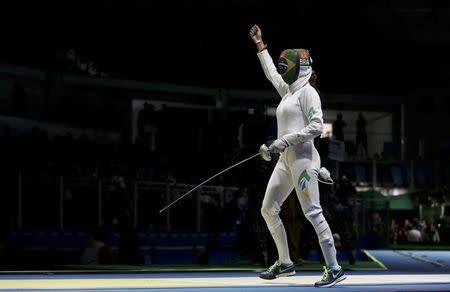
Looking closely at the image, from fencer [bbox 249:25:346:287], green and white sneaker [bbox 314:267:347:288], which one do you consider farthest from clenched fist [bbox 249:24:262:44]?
green and white sneaker [bbox 314:267:347:288]

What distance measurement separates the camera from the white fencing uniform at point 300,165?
17.9ft

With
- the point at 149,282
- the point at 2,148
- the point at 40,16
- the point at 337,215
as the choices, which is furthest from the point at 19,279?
the point at 40,16

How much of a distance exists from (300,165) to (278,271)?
0.85 m

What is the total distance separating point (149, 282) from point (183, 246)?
20.0 feet

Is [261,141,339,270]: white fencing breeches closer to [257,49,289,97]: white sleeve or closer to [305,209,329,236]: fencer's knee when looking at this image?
[305,209,329,236]: fencer's knee

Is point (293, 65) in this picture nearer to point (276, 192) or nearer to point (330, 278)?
point (276, 192)

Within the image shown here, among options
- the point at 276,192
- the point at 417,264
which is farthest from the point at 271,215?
the point at 417,264

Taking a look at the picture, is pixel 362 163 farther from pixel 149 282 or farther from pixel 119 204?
pixel 149 282

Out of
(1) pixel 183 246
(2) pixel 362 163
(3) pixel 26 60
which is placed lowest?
(1) pixel 183 246

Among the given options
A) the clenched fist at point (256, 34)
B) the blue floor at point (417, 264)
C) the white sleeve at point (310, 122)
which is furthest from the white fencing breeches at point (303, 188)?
the blue floor at point (417, 264)

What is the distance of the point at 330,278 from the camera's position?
17.3 ft

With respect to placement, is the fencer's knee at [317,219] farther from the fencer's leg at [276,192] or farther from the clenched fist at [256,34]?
the clenched fist at [256,34]

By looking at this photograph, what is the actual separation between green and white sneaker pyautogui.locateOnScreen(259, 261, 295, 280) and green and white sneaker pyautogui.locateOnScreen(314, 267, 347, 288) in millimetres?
Answer: 510

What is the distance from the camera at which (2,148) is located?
12375mm
